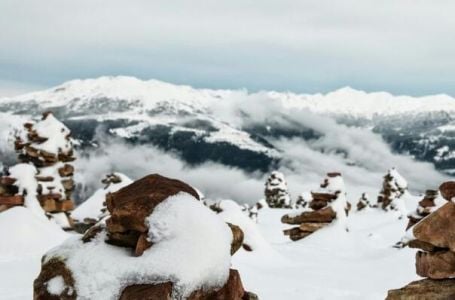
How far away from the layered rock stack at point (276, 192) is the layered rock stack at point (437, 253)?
266 feet

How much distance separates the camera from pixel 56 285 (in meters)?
11.3

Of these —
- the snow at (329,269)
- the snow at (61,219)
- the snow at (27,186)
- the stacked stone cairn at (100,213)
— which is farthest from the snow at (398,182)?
the snow at (27,186)

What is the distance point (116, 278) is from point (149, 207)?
165 cm

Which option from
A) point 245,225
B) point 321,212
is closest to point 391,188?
point 321,212

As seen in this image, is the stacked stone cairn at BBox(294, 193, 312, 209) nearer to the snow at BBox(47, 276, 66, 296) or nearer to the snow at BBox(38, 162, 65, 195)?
the snow at BBox(38, 162, 65, 195)

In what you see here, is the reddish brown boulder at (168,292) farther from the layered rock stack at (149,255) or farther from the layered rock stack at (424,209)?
the layered rock stack at (424,209)

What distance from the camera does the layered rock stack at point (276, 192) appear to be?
309 feet

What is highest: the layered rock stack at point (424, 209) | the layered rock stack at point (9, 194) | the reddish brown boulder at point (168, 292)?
the reddish brown boulder at point (168, 292)

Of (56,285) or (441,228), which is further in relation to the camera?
(441,228)

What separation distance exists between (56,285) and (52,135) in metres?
33.1

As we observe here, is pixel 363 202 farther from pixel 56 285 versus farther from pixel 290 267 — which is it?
pixel 56 285

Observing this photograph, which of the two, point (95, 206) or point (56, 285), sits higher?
point (56, 285)

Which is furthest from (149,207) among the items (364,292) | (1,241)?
(1,241)

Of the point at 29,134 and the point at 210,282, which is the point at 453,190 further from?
the point at 29,134
